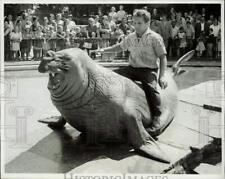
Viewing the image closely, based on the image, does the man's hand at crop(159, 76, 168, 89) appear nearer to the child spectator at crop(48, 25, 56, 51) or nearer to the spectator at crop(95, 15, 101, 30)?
the spectator at crop(95, 15, 101, 30)

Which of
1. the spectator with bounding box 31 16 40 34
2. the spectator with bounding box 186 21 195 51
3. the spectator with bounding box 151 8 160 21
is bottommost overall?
the spectator with bounding box 186 21 195 51

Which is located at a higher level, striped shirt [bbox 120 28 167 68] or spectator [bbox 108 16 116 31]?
spectator [bbox 108 16 116 31]

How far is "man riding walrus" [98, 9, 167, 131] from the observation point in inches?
100

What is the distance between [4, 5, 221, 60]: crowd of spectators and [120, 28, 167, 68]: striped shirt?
0.67 ft

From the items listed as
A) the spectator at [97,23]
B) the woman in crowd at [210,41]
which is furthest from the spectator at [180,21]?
the spectator at [97,23]

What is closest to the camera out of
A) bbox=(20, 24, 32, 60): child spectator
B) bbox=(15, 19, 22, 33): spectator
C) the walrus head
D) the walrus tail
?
the walrus head

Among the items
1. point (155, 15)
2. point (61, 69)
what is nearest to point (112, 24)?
point (155, 15)

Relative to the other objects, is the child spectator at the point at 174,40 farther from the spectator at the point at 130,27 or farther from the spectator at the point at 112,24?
the spectator at the point at 112,24

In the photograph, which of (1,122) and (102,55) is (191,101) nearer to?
(102,55)

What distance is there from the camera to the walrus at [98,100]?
2.26 m

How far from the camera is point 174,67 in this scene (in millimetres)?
2982

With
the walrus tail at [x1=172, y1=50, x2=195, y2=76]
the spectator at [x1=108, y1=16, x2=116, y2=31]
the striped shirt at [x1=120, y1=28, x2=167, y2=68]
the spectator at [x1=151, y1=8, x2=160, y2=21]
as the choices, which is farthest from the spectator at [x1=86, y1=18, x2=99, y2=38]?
the walrus tail at [x1=172, y1=50, x2=195, y2=76]

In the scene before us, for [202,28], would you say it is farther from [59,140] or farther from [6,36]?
[6,36]

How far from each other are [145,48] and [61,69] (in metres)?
0.64
